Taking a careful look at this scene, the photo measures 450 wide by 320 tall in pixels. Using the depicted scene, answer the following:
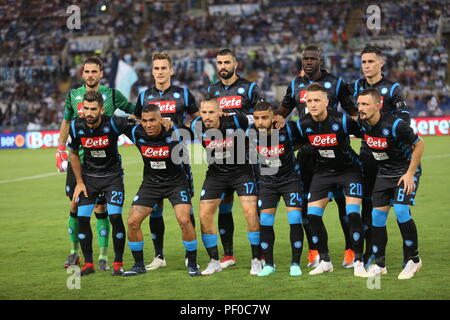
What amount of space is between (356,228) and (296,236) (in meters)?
0.67


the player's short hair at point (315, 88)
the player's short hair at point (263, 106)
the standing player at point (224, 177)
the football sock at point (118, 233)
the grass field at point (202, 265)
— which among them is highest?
the player's short hair at point (315, 88)

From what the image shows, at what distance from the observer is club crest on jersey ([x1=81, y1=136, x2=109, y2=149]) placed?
8.34 m

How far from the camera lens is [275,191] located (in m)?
8.19

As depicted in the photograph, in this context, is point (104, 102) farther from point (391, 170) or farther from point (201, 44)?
point (201, 44)

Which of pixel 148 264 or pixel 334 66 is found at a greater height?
pixel 334 66

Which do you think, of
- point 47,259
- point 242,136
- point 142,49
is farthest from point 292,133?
Answer: point 142,49

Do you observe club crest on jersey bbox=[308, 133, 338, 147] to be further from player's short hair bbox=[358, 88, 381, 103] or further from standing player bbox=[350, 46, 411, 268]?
player's short hair bbox=[358, 88, 381, 103]

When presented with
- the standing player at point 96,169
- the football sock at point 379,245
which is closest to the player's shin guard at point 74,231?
the standing player at point 96,169

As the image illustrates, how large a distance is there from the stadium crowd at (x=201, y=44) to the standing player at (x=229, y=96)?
22.8 m

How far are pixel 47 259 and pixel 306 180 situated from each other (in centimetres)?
347

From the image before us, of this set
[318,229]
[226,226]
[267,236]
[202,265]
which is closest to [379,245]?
[318,229]

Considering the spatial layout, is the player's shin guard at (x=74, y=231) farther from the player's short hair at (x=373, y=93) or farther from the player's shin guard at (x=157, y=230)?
the player's short hair at (x=373, y=93)

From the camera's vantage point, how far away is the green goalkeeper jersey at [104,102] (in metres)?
8.95
